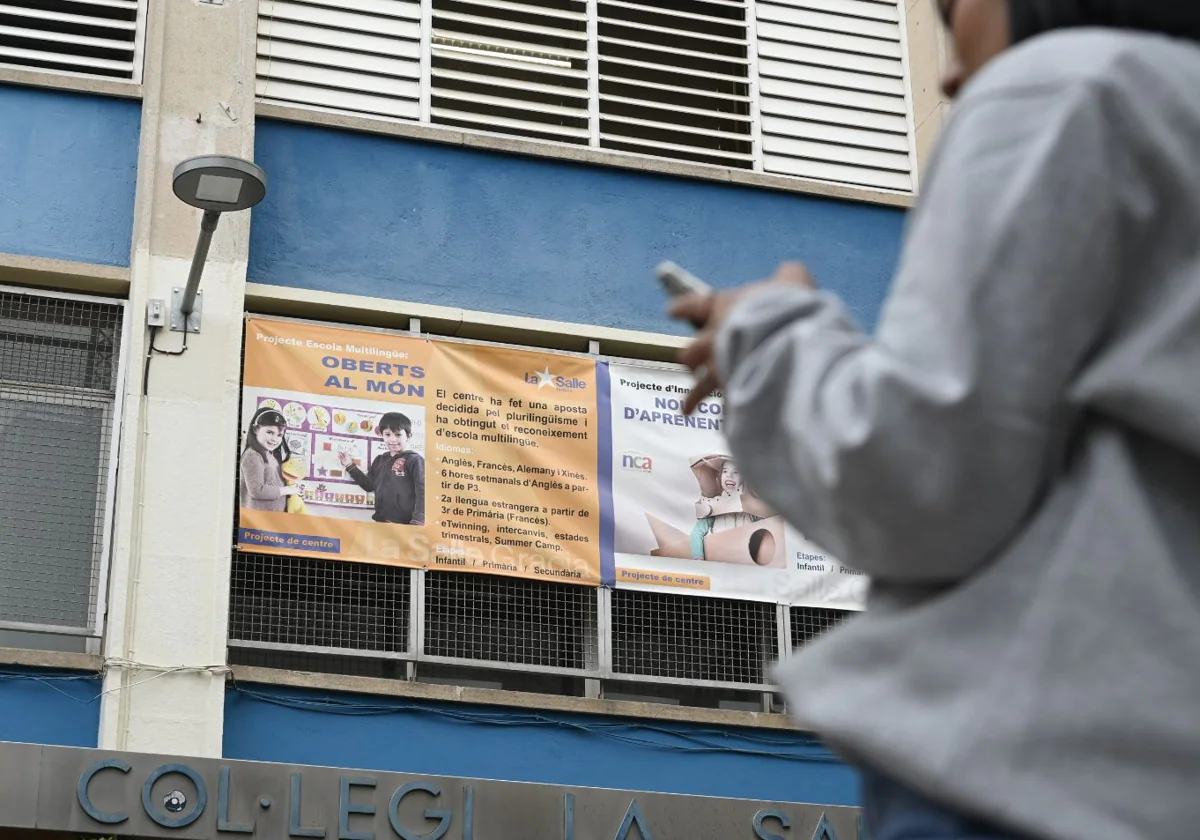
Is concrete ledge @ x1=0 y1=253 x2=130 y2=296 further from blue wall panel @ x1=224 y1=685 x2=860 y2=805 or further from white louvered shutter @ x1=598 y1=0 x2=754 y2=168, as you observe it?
white louvered shutter @ x1=598 y1=0 x2=754 y2=168

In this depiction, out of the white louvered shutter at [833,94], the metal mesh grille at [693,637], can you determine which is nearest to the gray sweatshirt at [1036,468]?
the metal mesh grille at [693,637]

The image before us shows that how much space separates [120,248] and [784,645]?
5227 mm

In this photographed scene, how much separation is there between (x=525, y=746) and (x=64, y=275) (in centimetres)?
431

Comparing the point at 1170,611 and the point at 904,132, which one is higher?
the point at 904,132

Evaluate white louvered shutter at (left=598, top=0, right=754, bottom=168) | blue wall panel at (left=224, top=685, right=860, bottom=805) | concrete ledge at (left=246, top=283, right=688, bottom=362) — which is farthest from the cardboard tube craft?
white louvered shutter at (left=598, top=0, right=754, bottom=168)

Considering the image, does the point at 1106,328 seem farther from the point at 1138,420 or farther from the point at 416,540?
the point at 416,540

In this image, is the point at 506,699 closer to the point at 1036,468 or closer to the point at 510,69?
the point at 510,69

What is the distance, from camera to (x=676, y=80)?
14945 millimetres

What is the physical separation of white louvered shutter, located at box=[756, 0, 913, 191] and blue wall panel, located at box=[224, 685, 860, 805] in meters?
4.60

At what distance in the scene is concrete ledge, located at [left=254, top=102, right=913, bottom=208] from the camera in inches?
540

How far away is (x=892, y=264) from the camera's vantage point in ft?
48.6

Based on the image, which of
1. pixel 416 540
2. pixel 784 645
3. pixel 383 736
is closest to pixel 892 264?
pixel 784 645

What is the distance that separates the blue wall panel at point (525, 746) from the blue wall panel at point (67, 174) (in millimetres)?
3290

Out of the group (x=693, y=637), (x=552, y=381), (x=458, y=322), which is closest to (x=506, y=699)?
(x=693, y=637)
